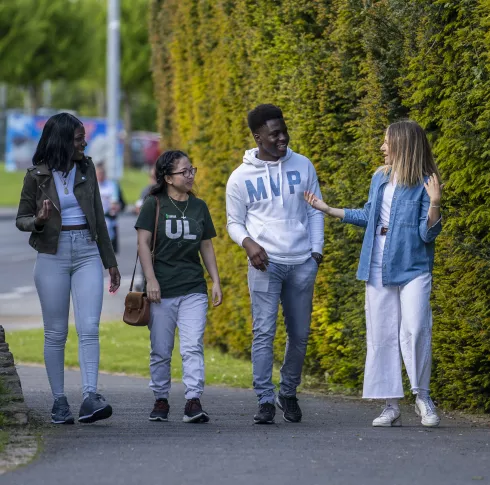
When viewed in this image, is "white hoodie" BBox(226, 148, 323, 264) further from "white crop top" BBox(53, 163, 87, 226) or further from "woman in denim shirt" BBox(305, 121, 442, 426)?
"white crop top" BBox(53, 163, 87, 226)

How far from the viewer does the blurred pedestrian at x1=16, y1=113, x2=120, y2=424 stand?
7227mm

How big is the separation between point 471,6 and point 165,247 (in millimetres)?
2227

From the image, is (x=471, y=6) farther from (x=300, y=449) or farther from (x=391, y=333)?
(x=300, y=449)

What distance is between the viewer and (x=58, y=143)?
7.26m

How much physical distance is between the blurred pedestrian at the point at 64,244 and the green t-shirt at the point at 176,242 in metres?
0.37

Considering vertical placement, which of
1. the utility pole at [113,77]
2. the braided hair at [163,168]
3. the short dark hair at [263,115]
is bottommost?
the braided hair at [163,168]

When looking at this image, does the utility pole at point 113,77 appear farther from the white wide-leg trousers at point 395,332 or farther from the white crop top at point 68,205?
the white wide-leg trousers at point 395,332

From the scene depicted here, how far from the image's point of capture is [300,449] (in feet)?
20.4

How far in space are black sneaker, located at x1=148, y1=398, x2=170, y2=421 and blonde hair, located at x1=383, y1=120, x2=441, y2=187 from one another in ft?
6.19

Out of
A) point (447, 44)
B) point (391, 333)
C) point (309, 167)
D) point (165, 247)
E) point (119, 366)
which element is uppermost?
point (447, 44)

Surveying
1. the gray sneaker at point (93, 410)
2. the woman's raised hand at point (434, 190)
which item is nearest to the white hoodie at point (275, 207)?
the woman's raised hand at point (434, 190)

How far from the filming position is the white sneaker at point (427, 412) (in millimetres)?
7145

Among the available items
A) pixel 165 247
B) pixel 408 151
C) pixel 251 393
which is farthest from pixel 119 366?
pixel 408 151

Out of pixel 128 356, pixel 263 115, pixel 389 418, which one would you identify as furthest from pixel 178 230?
pixel 128 356
